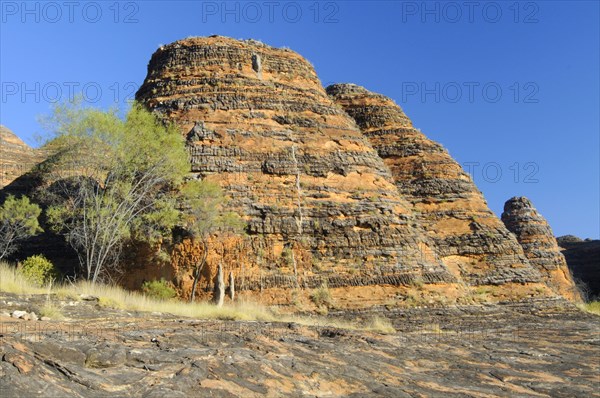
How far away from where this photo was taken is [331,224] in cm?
2320

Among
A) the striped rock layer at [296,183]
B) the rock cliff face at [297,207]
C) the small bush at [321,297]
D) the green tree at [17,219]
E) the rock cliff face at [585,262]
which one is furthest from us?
the rock cliff face at [585,262]

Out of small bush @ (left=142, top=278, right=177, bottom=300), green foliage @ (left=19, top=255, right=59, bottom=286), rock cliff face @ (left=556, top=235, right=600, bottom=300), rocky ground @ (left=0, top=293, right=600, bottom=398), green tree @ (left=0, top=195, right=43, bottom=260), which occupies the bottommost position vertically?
rocky ground @ (left=0, top=293, right=600, bottom=398)

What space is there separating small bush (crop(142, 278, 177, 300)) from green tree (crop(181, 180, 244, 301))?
95 centimetres

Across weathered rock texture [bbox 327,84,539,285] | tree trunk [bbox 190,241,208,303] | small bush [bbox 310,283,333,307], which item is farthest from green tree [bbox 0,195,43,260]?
weathered rock texture [bbox 327,84,539,285]

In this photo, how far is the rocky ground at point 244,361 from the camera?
5.88 meters

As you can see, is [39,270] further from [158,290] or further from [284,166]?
[284,166]

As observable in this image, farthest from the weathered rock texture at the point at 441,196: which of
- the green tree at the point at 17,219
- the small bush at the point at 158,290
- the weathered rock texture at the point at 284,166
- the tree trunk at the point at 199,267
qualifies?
the green tree at the point at 17,219

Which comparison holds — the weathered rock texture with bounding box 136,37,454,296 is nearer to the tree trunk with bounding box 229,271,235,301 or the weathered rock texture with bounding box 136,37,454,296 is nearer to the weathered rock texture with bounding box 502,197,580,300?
the tree trunk with bounding box 229,271,235,301

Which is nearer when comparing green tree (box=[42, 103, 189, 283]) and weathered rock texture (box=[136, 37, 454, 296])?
green tree (box=[42, 103, 189, 283])

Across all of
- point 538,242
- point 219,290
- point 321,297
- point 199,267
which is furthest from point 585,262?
point 199,267

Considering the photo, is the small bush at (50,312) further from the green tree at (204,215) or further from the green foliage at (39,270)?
the green tree at (204,215)

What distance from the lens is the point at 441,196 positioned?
32844 millimetres

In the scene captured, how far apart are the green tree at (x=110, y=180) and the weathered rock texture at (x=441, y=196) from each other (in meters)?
14.5

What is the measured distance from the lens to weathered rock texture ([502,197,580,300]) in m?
42.0
